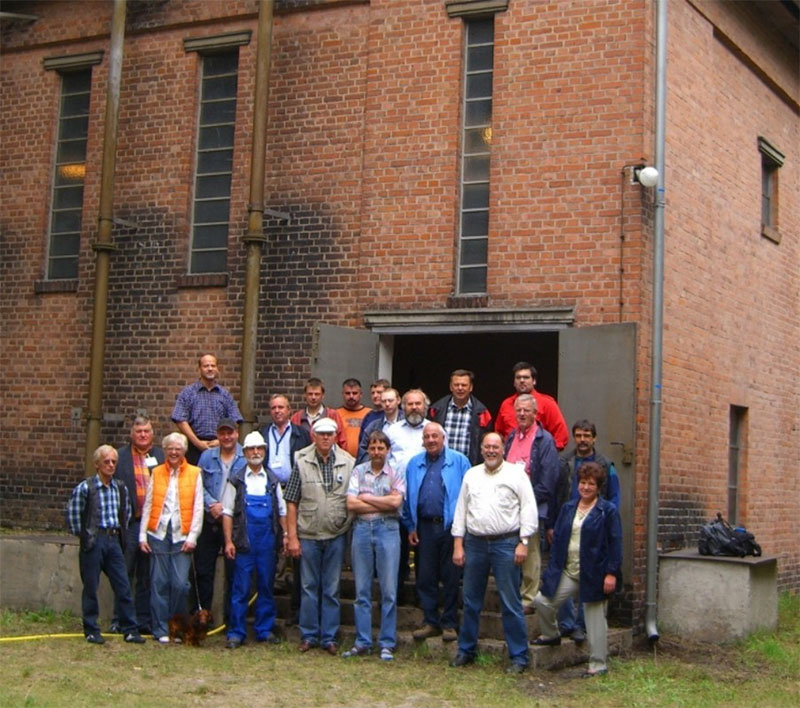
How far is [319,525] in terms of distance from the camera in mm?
10750

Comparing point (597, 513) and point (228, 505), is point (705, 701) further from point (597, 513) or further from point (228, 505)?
point (228, 505)

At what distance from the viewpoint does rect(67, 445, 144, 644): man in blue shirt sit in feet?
35.6

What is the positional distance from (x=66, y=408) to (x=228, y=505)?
4642 millimetres

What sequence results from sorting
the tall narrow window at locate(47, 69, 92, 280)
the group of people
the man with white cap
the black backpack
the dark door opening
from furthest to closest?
the dark door opening, the tall narrow window at locate(47, 69, 92, 280), the black backpack, the man with white cap, the group of people

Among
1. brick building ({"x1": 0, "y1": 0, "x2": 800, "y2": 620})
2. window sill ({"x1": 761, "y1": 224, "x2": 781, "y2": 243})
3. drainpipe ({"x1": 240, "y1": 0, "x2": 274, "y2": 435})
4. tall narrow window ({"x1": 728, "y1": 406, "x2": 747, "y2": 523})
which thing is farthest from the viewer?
window sill ({"x1": 761, "y1": 224, "x2": 781, "y2": 243})

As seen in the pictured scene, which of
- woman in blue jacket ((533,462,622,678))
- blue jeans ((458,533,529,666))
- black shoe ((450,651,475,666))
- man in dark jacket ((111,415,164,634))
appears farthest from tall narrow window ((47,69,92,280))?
woman in blue jacket ((533,462,622,678))

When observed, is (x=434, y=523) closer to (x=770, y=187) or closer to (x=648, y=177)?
(x=648, y=177)

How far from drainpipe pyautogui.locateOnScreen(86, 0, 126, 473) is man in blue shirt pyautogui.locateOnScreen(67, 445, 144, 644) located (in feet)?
11.2

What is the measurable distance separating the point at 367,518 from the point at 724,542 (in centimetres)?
373

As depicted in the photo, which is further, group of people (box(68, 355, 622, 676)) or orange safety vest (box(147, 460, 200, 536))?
orange safety vest (box(147, 460, 200, 536))

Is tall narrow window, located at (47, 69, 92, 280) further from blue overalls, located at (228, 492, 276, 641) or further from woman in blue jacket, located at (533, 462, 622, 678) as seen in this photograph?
woman in blue jacket, located at (533, 462, 622, 678)

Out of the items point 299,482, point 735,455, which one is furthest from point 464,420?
point 735,455

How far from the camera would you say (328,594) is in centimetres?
1070

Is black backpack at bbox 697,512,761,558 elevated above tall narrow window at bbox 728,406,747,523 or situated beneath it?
situated beneath
